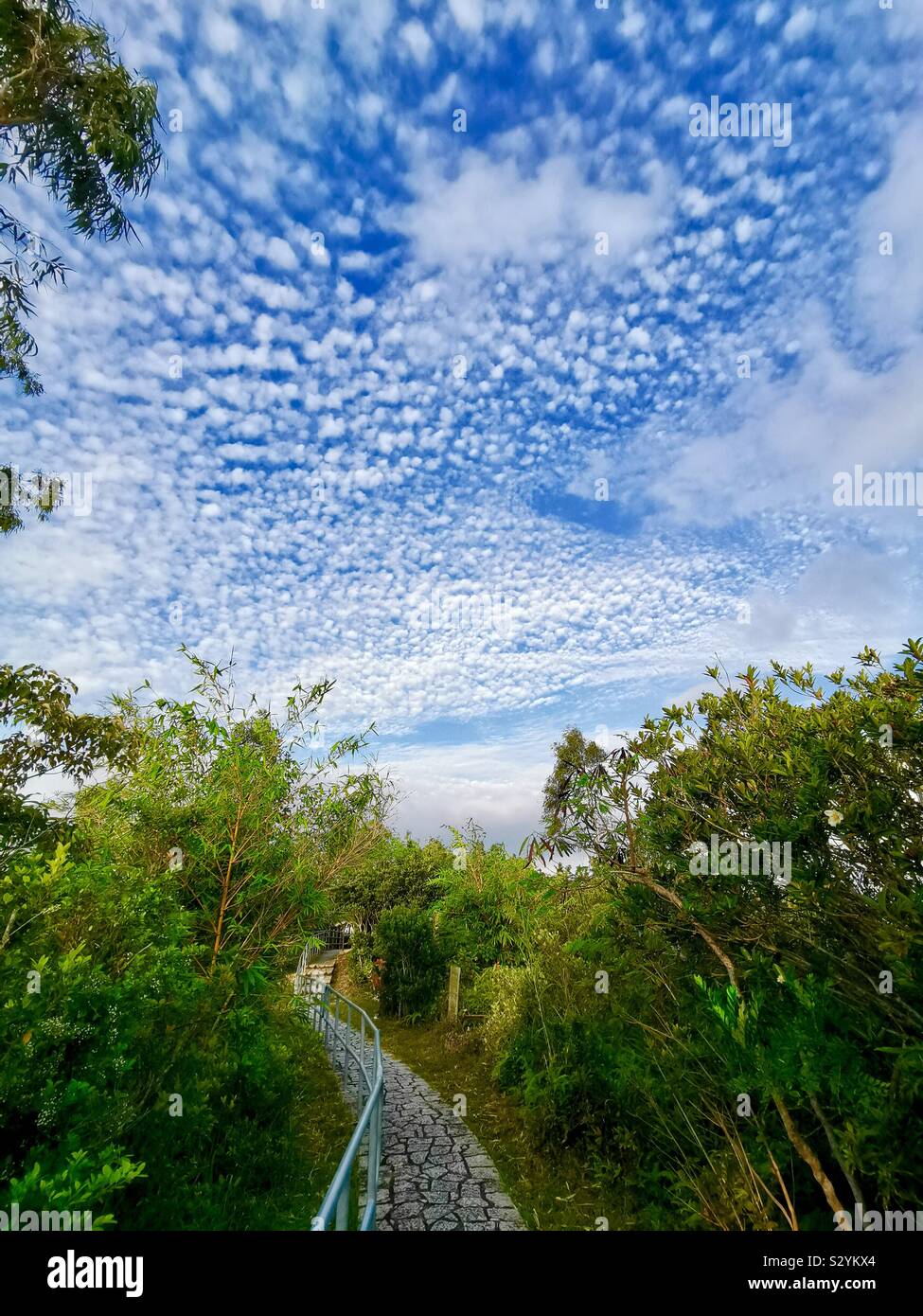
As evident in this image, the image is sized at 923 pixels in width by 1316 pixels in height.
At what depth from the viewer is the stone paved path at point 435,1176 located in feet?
18.6

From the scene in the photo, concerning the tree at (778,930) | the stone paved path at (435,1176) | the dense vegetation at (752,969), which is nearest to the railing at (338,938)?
the stone paved path at (435,1176)

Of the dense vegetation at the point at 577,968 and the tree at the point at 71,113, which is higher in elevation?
the tree at the point at 71,113

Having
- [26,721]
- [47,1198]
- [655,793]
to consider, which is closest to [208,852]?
[26,721]

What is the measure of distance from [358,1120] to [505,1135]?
7.05ft

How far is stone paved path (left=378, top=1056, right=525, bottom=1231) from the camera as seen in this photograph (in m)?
5.66

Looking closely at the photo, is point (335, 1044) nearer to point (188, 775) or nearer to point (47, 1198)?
point (188, 775)

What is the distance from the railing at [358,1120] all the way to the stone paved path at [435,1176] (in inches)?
14.1

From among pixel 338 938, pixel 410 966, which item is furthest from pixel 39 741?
pixel 338 938

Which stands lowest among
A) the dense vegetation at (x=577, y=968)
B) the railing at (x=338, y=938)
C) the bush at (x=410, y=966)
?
the railing at (x=338, y=938)

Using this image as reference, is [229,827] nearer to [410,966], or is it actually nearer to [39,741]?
[39,741]

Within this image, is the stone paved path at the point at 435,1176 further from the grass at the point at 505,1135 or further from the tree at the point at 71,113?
the tree at the point at 71,113

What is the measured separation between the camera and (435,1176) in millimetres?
6656
